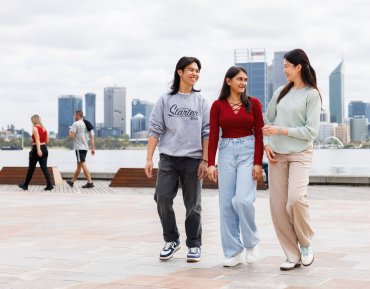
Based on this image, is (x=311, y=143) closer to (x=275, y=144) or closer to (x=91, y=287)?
(x=275, y=144)

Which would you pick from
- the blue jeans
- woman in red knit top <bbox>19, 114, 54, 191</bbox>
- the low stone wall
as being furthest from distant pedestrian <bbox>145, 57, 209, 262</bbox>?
the low stone wall

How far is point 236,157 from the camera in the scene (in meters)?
5.64

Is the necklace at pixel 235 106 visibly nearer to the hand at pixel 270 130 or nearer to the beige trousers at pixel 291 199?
the hand at pixel 270 130

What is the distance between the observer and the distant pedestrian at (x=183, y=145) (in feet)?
19.4

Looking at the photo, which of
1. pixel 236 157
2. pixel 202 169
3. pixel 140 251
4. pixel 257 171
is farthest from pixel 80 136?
pixel 257 171

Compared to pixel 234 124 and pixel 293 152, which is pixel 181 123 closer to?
pixel 234 124

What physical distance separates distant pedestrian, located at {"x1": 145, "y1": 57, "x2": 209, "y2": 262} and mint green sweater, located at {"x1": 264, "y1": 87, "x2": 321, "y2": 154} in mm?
660

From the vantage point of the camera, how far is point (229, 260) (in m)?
5.61

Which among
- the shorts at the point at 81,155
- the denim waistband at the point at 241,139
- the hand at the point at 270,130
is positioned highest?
the hand at the point at 270,130

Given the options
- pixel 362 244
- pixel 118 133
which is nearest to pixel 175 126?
pixel 362 244

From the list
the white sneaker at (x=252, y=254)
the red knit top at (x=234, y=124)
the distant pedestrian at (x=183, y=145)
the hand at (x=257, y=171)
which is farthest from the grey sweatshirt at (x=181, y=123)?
the white sneaker at (x=252, y=254)

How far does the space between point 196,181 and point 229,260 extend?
2.40ft

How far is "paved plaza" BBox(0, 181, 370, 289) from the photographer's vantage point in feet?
16.7

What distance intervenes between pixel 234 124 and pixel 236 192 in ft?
1.73
